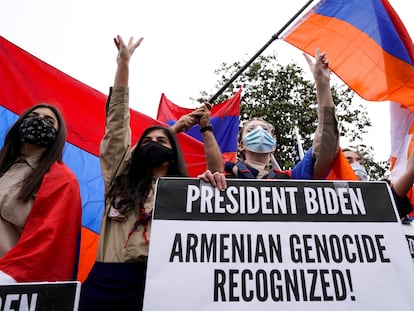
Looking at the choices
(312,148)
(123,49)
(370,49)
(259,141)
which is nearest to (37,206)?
(123,49)

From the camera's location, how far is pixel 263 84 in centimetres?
1245

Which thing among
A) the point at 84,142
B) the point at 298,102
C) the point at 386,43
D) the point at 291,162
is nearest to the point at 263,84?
the point at 298,102

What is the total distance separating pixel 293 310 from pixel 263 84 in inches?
456

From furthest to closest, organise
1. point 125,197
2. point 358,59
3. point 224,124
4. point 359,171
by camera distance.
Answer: point 224,124 → point 358,59 → point 359,171 → point 125,197

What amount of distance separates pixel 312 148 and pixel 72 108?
225 centimetres

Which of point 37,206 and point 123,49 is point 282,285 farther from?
point 123,49

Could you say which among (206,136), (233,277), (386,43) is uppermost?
(386,43)

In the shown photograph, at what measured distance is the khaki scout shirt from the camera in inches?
69.9

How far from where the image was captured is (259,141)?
102 inches

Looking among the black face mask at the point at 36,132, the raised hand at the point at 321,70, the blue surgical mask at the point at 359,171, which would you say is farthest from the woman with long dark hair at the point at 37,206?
the blue surgical mask at the point at 359,171

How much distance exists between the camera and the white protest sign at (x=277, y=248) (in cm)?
139

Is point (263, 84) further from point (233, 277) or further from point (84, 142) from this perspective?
point (233, 277)

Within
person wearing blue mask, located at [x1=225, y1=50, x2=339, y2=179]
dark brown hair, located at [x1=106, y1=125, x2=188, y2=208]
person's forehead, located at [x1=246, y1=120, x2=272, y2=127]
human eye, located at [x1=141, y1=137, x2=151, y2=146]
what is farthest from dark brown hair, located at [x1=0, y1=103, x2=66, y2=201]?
person's forehead, located at [x1=246, y1=120, x2=272, y2=127]

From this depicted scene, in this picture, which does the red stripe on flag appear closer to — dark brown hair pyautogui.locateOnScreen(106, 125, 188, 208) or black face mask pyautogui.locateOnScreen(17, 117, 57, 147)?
dark brown hair pyautogui.locateOnScreen(106, 125, 188, 208)
